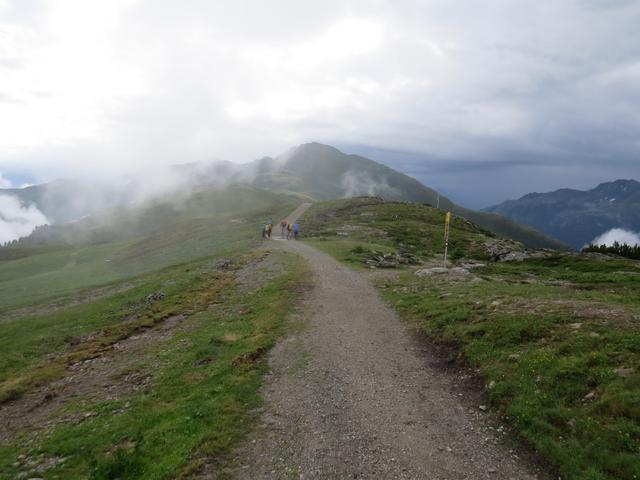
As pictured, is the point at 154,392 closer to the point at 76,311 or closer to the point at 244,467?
the point at 244,467

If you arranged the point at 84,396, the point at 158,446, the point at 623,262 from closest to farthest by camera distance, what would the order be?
the point at 158,446
the point at 84,396
the point at 623,262

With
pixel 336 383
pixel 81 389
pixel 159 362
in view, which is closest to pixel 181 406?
A: pixel 336 383

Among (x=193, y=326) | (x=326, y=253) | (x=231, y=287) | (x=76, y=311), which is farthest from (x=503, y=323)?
(x=76, y=311)

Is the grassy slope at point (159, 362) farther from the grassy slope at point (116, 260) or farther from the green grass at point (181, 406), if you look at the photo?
the grassy slope at point (116, 260)

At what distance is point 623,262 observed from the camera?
46406mm

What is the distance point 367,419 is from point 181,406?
24.8 ft

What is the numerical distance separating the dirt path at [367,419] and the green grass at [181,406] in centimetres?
124

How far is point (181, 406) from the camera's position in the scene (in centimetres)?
1599

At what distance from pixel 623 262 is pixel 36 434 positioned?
184 ft

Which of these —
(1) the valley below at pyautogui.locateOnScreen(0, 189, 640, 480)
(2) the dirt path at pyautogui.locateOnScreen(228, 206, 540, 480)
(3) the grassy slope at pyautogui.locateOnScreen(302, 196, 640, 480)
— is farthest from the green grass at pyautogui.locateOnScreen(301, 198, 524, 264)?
(2) the dirt path at pyautogui.locateOnScreen(228, 206, 540, 480)

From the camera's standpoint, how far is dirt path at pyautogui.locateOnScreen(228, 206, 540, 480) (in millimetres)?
11258

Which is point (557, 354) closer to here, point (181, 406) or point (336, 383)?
point (336, 383)

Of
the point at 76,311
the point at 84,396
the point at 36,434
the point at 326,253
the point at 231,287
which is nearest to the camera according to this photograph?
the point at 36,434

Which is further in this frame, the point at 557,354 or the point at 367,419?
the point at 557,354
